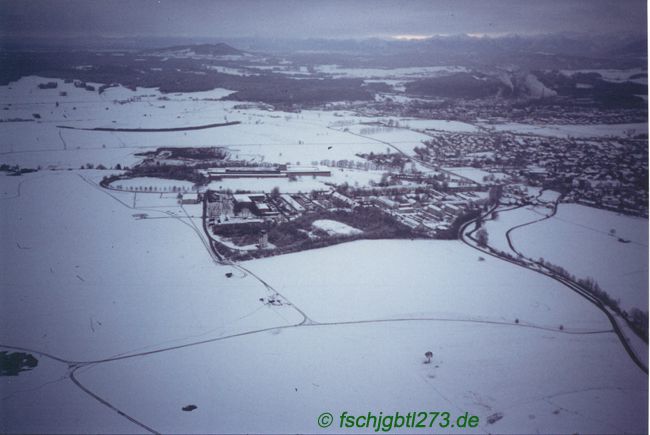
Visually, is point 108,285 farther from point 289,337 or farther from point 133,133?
point 133,133

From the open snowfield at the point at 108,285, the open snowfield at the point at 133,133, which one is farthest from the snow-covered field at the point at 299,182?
the open snowfield at the point at 108,285

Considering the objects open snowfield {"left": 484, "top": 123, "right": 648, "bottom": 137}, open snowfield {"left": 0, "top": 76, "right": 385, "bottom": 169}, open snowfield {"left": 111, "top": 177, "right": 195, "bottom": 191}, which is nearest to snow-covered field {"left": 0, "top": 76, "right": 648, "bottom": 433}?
open snowfield {"left": 111, "top": 177, "right": 195, "bottom": 191}

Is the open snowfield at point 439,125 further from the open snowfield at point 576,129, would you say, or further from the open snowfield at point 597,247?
the open snowfield at point 597,247

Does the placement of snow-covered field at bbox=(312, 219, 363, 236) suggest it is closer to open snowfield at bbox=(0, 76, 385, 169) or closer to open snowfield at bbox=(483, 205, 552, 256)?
open snowfield at bbox=(483, 205, 552, 256)

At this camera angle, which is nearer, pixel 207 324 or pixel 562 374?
pixel 562 374

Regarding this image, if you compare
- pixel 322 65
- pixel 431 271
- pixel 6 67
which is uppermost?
pixel 322 65

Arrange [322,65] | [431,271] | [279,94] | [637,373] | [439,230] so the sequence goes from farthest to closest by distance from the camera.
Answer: [322,65], [279,94], [439,230], [431,271], [637,373]

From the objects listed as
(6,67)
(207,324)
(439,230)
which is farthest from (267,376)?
(6,67)

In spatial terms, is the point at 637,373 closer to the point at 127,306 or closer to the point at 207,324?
the point at 207,324
